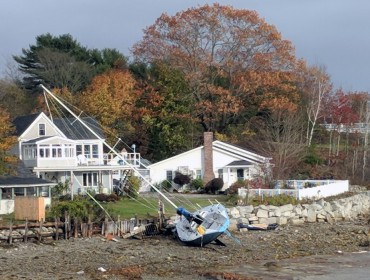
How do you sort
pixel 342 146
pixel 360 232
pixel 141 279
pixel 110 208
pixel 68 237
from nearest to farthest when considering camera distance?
pixel 141 279 → pixel 68 237 → pixel 360 232 → pixel 110 208 → pixel 342 146

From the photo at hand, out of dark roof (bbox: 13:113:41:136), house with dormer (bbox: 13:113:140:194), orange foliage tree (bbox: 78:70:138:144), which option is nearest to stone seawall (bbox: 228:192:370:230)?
house with dormer (bbox: 13:113:140:194)

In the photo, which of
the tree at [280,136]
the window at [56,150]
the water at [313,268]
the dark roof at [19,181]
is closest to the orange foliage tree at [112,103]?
the tree at [280,136]

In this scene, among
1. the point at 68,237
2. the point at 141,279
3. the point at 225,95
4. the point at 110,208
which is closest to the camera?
the point at 141,279

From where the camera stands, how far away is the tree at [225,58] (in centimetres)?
7506

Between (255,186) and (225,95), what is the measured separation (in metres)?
16.5

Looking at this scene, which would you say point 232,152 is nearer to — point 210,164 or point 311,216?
point 210,164

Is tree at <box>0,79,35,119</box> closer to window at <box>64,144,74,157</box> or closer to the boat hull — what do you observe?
window at <box>64,144,74,157</box>

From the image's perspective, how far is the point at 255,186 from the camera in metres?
61.3

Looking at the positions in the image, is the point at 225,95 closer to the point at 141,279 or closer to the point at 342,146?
the point at 342,146

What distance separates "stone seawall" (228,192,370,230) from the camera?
156ft

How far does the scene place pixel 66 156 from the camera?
62594 mm

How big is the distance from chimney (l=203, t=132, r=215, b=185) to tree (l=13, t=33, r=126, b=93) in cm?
2059

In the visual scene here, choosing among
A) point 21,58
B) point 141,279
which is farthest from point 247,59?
point 141,279

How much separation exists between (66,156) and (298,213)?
2098cm
